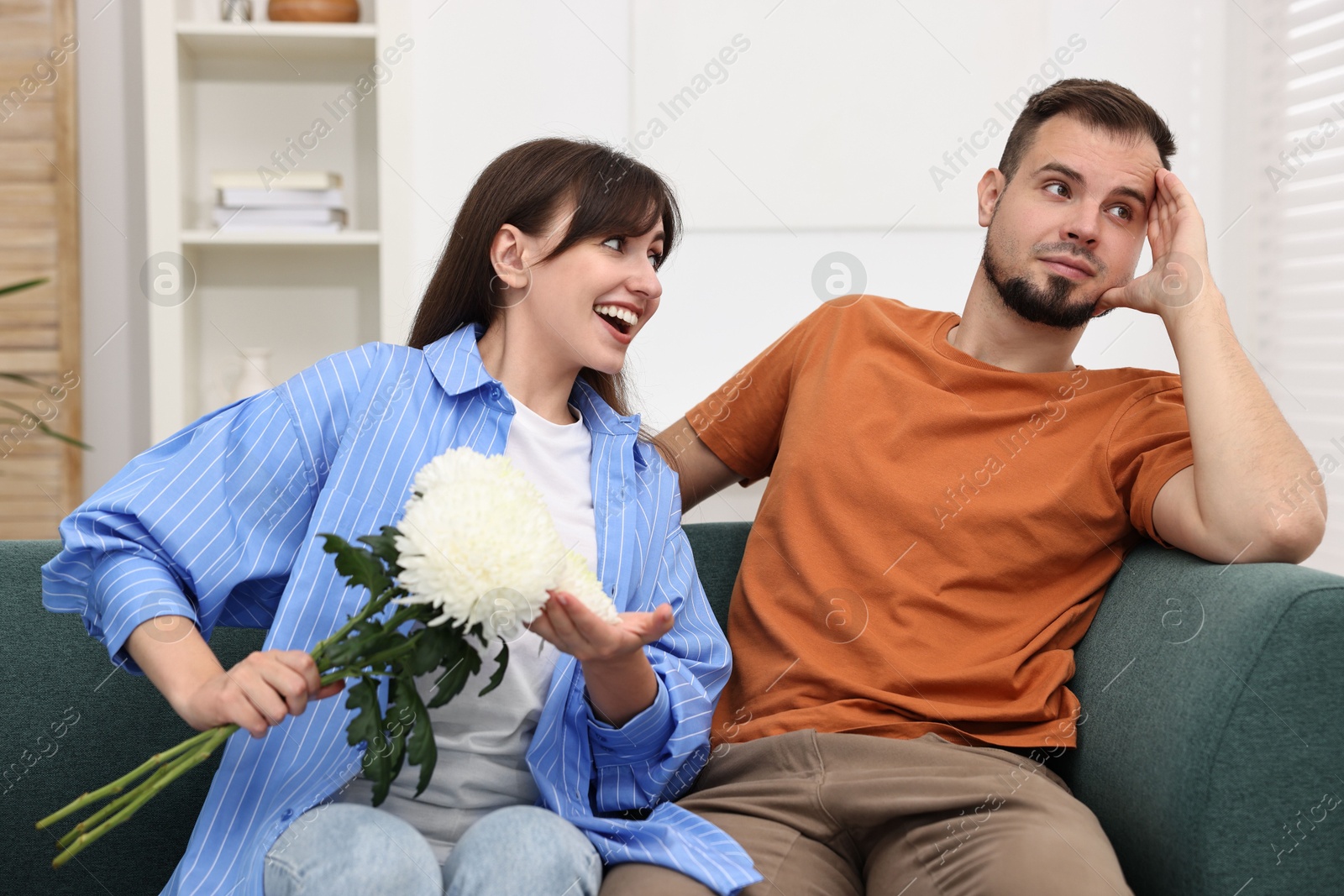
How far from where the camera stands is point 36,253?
3033 mm

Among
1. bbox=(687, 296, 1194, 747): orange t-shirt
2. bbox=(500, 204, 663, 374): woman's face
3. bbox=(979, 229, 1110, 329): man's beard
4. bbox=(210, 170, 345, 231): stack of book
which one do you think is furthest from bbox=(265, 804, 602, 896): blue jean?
bbox=(210, 170, 345, 231): stack of book

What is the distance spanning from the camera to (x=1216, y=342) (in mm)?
1490

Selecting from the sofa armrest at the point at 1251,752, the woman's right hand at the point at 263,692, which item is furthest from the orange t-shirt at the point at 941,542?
the woman's right hand at the point at 263,692

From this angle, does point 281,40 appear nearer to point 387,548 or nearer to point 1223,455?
point 387,548

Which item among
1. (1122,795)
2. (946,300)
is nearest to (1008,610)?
(1122,795)

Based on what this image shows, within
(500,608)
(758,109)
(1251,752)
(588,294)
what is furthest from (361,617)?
(758,109)

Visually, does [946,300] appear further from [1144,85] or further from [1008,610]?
[1008,610]

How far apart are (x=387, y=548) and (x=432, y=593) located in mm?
76

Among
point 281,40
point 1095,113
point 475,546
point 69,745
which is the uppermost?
point 281,40

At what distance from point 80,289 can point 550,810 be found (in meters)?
2.62

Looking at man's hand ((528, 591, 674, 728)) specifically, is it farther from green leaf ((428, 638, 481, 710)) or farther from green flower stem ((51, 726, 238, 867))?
green flower stem ((51, 726, 238, 867))

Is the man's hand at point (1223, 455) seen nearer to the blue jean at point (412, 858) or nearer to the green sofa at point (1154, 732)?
the green sofa at point (1154, 732)

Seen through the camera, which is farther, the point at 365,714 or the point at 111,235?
the point at 111,235

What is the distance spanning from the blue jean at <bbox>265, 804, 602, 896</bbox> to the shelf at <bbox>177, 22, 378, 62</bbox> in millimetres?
2351
